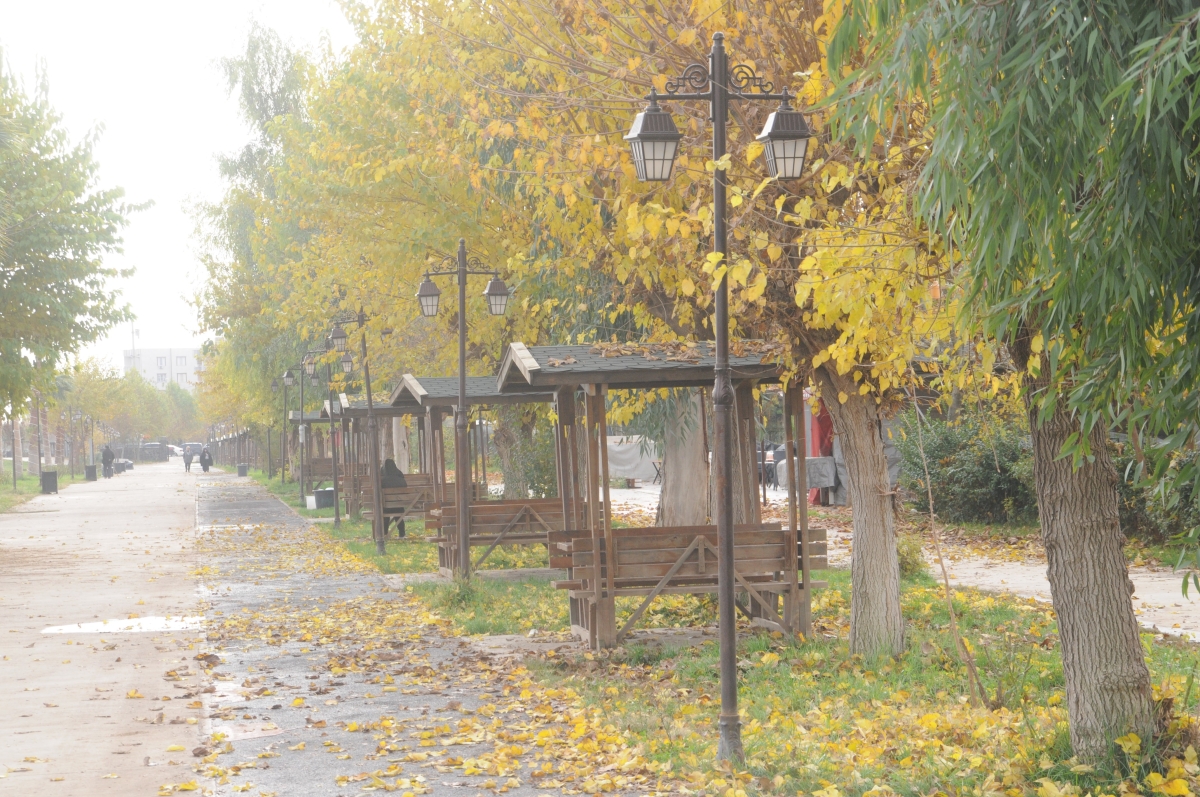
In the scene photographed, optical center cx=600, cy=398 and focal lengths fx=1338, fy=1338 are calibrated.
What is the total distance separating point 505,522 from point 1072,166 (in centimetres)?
1497

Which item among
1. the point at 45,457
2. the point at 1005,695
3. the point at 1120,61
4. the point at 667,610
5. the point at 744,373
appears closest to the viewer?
the point at 1120,61

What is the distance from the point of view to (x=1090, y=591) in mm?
6996

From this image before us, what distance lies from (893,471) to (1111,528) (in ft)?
70.9

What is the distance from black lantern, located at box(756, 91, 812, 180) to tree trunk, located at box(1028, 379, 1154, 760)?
1.92 metres

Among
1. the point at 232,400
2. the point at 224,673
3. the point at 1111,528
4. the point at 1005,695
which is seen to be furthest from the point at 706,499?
the point at 232,400

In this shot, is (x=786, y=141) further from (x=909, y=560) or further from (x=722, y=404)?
(x=909, y=560)

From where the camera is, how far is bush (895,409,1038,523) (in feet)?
70.1

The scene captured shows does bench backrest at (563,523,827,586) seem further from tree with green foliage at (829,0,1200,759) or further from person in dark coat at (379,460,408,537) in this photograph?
person in dark coat at (379,460,408,537)

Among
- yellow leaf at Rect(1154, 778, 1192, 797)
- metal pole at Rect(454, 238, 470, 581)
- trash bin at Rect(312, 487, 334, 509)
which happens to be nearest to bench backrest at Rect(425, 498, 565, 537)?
metal pole at Rect(454, 238, 470, 581)

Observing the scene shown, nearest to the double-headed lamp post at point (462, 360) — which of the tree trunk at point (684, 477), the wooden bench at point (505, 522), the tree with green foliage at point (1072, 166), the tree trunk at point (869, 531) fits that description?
the wooden bench at point (505, 522)

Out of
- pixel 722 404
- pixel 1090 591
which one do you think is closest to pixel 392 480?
pixel 722 404

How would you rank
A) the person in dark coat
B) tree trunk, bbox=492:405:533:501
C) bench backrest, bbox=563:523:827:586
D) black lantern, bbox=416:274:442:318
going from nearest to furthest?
bench backrest, bbox=563:523:827:586 → black lantern, bbox=416:274:442:318 → tree trunk, bbox=492:405:533:501 → the person in dark coat

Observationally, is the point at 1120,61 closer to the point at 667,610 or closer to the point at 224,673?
the point at 224,673

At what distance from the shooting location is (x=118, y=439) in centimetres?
15725
